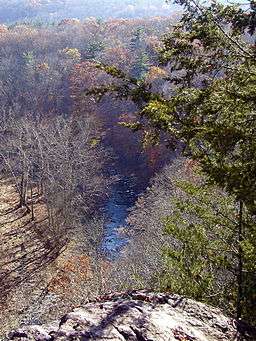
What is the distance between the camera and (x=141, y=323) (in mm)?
5562

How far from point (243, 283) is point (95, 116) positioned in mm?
41451

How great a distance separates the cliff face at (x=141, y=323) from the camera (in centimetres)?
535

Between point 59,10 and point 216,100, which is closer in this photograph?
point 216,100

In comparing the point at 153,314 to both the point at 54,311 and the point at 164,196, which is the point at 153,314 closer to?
the point at 54,311

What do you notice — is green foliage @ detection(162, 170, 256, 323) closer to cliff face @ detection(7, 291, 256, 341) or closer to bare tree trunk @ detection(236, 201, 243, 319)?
bare tree trunk @ detection(236, 201, 243, 319)

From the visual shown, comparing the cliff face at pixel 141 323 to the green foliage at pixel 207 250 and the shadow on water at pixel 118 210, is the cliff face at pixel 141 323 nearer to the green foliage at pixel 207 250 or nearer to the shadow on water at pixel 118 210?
the green foliage at pixel 207 250

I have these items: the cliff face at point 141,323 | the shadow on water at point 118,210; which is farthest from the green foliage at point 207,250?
the shadow on water at point 118,210

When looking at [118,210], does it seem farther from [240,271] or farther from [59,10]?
[59,10]

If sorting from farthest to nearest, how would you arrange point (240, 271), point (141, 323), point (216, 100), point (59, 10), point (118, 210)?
point (59, 10) < point (118, 210) < point (240, 271) < point (141, 323) < point (216, 100)

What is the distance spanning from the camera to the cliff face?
5.35m

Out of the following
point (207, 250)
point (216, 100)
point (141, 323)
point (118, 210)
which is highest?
point (216, 100)

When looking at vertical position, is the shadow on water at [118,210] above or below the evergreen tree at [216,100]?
below

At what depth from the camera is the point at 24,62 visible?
65188mm

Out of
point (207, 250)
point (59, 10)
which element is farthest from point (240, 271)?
point (59, 10)
